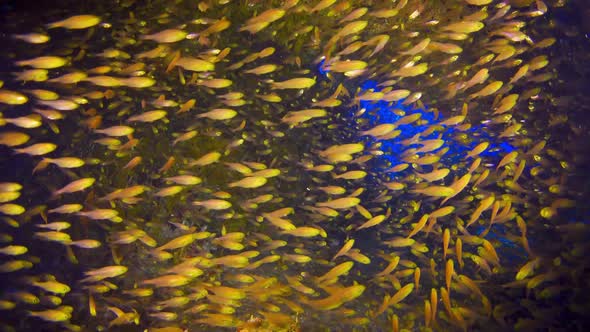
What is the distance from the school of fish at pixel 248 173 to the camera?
Result: 5922 millimetres

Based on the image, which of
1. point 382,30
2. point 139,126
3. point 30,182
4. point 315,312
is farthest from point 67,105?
point 382,30

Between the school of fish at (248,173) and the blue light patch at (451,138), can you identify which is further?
the blue light patch at (451,138)

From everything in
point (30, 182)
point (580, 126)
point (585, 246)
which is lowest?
point (585, 246)

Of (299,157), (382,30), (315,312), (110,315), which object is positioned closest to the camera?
(110,315)

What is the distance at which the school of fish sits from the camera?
19.4 ft

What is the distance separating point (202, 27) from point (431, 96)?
247 inches

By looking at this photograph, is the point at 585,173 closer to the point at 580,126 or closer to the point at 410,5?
the point at 580,126

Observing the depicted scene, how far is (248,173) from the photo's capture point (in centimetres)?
625

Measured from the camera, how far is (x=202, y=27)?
24.8 feet

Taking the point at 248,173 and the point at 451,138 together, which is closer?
the point at 248,173

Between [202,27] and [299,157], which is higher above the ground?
[202,27]

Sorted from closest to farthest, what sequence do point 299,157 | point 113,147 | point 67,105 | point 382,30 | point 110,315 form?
point 67,105
point 113,147
point 110,315
point 382,30
point 299,157

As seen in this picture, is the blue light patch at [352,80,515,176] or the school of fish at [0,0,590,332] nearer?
the school of fish at [0,0,590,332]

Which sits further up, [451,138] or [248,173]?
[248,173]
